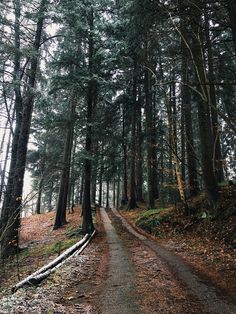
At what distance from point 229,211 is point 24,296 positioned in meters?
8.12

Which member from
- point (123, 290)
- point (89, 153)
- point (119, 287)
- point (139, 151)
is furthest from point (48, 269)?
point (139, 151)

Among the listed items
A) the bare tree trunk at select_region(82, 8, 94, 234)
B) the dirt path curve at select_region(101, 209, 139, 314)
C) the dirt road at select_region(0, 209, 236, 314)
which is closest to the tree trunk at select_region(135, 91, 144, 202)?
the bare tree trunk at select_region(82, 8, 94, 234)

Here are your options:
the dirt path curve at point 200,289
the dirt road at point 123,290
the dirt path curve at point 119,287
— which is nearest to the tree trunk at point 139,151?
the dirt path curve at point 119,287

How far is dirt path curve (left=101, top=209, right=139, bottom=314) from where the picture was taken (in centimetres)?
500

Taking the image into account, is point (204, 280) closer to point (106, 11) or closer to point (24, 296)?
point (24, 296)

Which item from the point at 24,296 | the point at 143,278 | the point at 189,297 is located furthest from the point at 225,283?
the point at 24,296

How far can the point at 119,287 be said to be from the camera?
6.16m

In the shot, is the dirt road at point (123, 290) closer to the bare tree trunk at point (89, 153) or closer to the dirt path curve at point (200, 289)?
the dirt path curve at point (200, 289)

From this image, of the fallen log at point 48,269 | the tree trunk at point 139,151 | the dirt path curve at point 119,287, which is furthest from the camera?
the tree trunk at point 139,151

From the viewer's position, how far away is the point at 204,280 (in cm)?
636

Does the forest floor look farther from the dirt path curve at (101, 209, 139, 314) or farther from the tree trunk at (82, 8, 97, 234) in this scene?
the tree trunk at (82, 8, 97, 234)

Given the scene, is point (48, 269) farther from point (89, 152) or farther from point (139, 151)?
point (139, 151)

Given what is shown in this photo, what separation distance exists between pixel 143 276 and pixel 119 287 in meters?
0.99

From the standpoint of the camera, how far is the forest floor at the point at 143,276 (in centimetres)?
503
